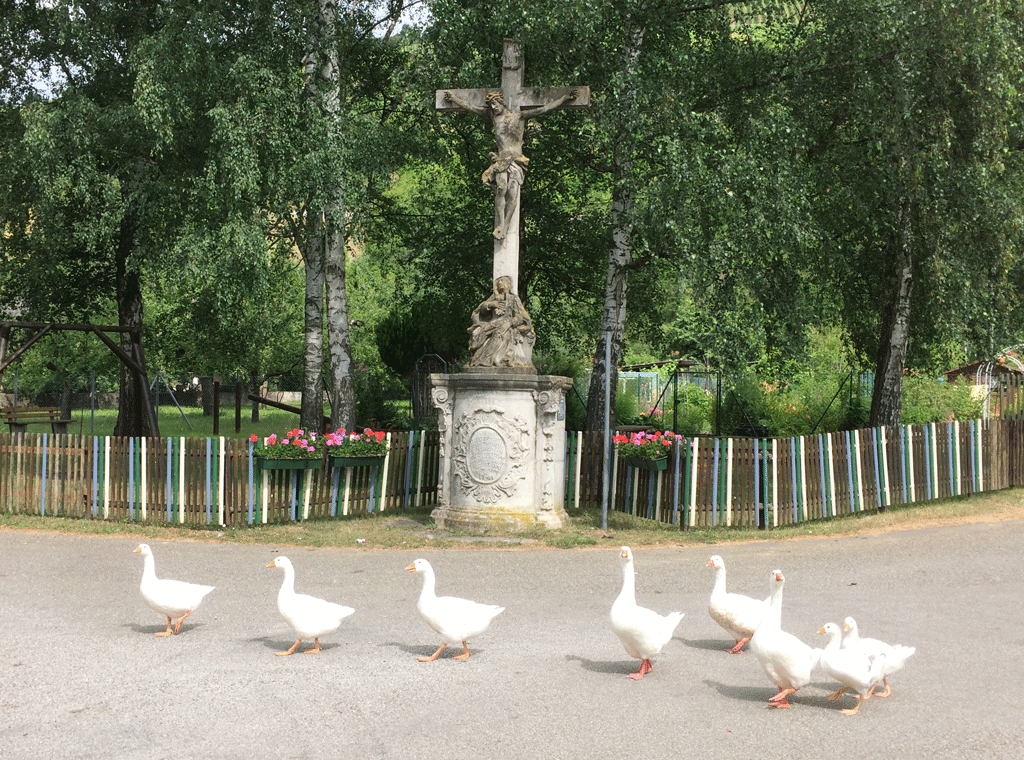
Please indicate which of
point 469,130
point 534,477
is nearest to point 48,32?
point 469,130

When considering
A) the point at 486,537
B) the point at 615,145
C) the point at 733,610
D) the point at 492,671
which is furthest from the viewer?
the point at 615,145

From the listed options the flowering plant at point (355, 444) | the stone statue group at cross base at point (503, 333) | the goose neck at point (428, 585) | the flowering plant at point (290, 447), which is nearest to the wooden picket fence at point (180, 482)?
the flowering plant at point (290, 447)

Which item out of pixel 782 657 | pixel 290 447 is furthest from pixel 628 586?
pixel 290 447

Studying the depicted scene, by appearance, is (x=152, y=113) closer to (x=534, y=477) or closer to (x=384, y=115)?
(x=384, y=115)

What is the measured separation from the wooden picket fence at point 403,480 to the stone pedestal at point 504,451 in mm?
1627

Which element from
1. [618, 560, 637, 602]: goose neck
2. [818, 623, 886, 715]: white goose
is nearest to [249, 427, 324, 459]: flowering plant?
[618, 560, 637, 602]: goose neck

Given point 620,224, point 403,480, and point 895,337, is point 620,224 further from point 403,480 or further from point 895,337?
point 403,480

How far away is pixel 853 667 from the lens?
19.5 feet

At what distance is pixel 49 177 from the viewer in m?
16.0

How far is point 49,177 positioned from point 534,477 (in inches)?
344

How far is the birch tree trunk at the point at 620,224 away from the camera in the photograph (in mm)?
15914

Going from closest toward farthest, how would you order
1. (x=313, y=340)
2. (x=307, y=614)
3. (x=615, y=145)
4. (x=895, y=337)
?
(x=307, y=614), (x=615, y=145), (x=313, y=340), (x=895, y=337)

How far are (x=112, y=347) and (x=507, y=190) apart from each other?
8.10 m

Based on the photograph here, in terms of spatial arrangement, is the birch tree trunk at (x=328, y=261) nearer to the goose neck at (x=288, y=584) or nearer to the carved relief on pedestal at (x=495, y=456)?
the carved relief on pedestal at (x=495, y=456)
